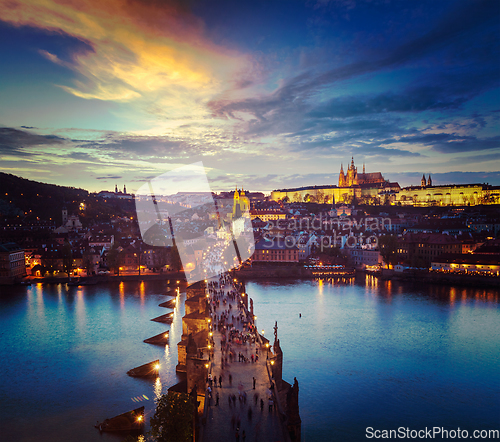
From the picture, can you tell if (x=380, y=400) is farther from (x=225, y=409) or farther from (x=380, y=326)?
(x=380, y=326)

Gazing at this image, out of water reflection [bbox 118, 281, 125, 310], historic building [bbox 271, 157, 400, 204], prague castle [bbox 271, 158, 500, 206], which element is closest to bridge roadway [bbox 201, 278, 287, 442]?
water reflection [bbox 118, 281, 125, 310]

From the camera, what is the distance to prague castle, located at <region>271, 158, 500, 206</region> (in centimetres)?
5675

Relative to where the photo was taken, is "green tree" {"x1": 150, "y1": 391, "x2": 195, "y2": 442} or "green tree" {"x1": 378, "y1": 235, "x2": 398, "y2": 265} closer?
"green tree" {"x1": 150, "y1": 391, "x2": 195, "y2": 442}

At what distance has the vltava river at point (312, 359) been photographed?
7.69m

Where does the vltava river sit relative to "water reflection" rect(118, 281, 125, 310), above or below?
below

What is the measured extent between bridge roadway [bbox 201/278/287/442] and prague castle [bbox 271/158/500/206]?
58520 mm

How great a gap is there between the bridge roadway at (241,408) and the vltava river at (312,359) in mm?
1540

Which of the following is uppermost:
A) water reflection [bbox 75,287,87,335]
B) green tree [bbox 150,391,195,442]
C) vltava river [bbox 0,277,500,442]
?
green tree [bbox 150,391,195,442]

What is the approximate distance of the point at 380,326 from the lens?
45.2 feet

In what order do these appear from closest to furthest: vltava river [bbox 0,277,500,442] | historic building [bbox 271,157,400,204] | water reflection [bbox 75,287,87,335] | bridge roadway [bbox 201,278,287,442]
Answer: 1. bridge roadway [bbox 201,278,287,442]
2. vltava river [bbox 0,277,500,442]
3. water reflection [bbox 75,287,87,335]
4. historic building [bbox 271,157,400,204]

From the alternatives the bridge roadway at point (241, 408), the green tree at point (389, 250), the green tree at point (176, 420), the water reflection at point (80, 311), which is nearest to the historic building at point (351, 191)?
the green tree at point (389, 250)

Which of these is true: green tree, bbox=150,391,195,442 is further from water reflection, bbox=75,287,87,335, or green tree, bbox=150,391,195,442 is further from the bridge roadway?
water reflection, bbox=75,287,87,335

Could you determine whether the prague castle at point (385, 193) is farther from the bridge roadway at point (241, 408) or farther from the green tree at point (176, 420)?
the green tree at point (176, 420)

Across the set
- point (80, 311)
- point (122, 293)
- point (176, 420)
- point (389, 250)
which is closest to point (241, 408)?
point (176, 420)
